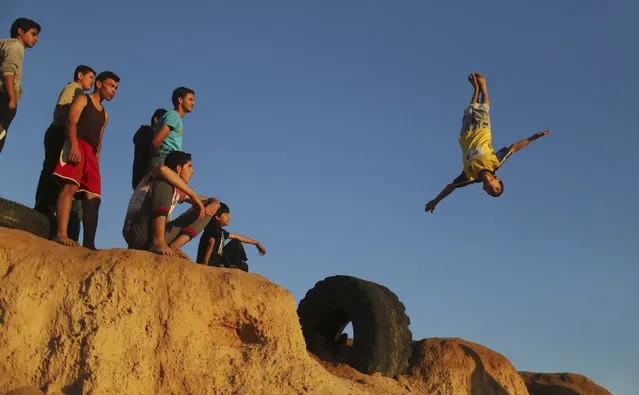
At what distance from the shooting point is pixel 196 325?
652 centimetres

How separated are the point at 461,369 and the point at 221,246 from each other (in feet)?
13.1

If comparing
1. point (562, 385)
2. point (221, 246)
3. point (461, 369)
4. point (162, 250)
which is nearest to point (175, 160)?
point (162, 250)

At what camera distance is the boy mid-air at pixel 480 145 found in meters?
10.6

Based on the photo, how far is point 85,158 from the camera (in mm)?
7398

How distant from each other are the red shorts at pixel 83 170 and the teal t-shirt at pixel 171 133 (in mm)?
713

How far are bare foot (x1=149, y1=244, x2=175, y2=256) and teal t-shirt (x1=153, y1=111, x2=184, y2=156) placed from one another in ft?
4.28

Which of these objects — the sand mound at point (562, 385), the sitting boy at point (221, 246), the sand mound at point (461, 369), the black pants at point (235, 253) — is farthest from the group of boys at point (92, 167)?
the sand mound at point (562, 385)

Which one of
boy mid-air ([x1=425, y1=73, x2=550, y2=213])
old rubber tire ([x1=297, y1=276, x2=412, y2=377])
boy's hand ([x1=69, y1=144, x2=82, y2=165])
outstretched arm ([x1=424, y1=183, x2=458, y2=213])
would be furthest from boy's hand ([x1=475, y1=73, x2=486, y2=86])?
boy's hand ([x1=69, y1=144, x2=82, y2=165])

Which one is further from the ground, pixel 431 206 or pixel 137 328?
pixel 431 206

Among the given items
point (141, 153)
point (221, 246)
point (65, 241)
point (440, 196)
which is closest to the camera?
point (65, 241)

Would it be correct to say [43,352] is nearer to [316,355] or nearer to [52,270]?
[52,270]

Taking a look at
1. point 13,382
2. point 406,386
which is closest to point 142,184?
point 13,382

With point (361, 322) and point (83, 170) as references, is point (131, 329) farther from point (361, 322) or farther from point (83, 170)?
point (361, 322)

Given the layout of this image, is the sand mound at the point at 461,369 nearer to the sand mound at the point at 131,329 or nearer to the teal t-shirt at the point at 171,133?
the sand mound at the point at 131,329
